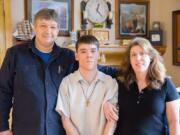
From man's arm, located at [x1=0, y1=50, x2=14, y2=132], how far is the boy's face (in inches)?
17.5

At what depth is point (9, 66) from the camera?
1933mm

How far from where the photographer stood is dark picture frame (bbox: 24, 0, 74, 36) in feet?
13.4

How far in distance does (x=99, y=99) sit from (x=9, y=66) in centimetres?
61

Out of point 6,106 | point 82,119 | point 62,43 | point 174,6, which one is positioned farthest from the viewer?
point 174,6

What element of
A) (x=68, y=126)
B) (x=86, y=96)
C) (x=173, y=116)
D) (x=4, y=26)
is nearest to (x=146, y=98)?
(x=173, y=116)

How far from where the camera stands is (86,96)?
186cm

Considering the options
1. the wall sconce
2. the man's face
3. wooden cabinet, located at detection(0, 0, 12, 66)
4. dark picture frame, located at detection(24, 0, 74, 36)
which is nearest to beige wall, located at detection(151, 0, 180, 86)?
the wall sconce

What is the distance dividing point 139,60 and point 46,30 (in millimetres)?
590

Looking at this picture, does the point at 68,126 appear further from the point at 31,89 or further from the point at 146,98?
the point at 146,98

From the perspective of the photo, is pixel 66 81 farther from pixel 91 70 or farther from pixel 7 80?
pixel 7 80

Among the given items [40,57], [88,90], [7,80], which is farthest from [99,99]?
[7,80]

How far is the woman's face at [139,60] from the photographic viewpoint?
1796mm

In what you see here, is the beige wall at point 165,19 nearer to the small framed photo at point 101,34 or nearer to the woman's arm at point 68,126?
the small framed photo at point 101,34

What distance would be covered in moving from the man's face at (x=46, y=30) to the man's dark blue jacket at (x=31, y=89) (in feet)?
0.32
